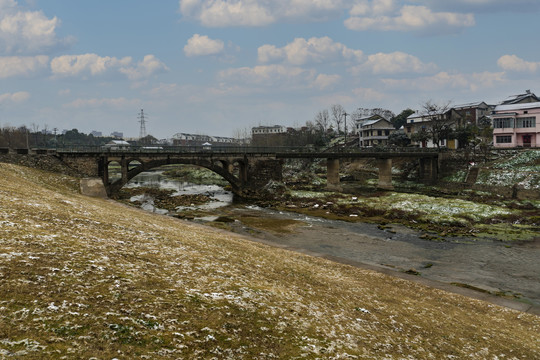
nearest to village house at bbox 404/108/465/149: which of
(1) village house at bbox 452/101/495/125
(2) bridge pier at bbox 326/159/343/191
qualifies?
(1) village house at bbox 452/101/495/125

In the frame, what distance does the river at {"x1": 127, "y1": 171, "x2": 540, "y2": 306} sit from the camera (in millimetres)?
24109

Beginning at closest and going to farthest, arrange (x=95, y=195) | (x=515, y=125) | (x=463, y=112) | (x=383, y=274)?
(x=383, y=274), (x=95, y=195), (x=515, y=125), (x=463, y=112)

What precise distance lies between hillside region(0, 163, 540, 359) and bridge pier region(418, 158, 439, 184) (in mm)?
68799

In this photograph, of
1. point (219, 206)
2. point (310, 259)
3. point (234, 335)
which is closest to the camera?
point (234, 335)

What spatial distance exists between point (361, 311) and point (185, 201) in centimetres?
4909

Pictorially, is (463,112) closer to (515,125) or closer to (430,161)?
(515,125)

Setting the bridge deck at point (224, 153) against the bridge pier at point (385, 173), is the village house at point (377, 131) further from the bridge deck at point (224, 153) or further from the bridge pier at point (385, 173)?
the bridge pier at point (385, 173)

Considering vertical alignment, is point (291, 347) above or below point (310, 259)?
above

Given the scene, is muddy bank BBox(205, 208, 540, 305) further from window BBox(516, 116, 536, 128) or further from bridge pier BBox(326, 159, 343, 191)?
window BBox(516, 116, 536, 128)

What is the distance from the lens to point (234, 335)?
32.2 ft

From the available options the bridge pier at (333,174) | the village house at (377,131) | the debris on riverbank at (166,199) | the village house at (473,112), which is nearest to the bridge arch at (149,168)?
the debris on riverbank at (166,199)

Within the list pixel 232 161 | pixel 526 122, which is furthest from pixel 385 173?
pixel 526 122

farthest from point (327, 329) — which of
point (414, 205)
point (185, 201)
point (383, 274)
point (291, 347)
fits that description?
point (185, 201)

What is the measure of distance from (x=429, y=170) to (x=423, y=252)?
195ft
